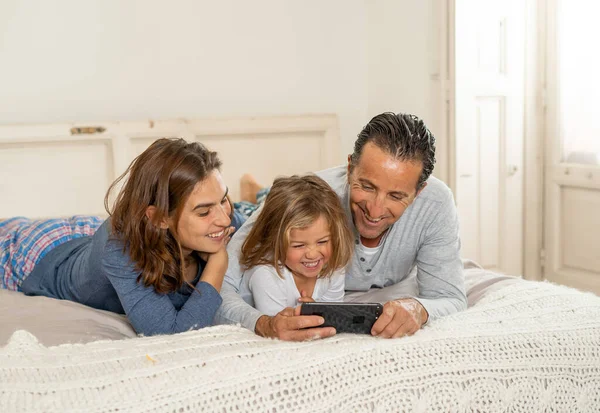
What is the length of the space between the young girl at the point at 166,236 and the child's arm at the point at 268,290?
0.32 feet

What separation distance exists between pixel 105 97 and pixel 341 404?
2.90 m

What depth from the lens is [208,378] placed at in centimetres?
141

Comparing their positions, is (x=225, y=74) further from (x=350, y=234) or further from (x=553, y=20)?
(x=350, y=234)

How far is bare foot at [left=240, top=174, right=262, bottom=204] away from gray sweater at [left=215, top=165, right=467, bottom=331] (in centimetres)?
171

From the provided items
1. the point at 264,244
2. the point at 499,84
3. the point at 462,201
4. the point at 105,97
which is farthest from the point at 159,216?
the point at 499,84

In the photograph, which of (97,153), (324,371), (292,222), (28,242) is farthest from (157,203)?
(97,153)

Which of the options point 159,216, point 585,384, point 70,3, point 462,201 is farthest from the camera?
point 462,201

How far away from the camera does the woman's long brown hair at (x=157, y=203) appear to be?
188cm

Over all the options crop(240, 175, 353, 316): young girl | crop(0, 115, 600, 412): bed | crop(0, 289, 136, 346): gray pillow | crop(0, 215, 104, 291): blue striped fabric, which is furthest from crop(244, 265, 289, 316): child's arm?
crop(0, 215, 104, 291): blue striped fabric

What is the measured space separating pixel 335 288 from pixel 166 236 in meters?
0.51

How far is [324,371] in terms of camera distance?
57.3 inches

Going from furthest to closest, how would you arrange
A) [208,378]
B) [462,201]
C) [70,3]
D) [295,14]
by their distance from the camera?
[295,14] → [462,201] → [70,3] → [208,378]

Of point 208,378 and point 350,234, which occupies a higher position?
point 350,234

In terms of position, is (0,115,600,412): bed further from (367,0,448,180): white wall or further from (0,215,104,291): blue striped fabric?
(367,0,448,180): white wall
